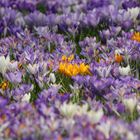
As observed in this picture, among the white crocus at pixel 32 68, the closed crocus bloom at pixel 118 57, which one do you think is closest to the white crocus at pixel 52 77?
the white crocus at pixel 32 68

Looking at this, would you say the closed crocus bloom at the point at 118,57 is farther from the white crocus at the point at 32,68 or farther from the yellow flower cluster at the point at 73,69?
the white crocus at the point at 32,68

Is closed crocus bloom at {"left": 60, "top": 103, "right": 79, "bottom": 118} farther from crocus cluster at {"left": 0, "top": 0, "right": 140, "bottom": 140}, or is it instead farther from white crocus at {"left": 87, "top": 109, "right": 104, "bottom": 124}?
white crocus at {"left": 87, "top": 109, "right": 104, "bottom": 124}

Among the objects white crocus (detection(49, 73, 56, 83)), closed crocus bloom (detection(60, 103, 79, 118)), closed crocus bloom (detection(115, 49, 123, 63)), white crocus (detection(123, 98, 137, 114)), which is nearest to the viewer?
closed crocus bloom (detection(60, 103, 79, 118))

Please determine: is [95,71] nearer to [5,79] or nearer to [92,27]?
[5,79]

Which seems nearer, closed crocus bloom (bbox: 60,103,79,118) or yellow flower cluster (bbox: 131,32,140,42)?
closed crocus bloom (bbox: 60,103,79,118)

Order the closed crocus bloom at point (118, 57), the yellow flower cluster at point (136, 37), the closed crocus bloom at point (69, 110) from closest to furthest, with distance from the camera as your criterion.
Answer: the closed crocus bloom at point (69, 110), the closed crocus bloom at point (118, 57), the yellow flower cluster at point (136, 37)

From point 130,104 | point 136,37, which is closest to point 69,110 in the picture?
point 130,104

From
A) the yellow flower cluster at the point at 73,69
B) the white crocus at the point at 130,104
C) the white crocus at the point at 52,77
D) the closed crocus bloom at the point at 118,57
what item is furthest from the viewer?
the closed crocus bloom at the point at 118,57

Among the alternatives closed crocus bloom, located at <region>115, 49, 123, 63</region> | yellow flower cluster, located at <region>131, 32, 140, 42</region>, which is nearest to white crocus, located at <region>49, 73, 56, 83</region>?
closed crocus bloom, located at <region>115, 49, 123, 63</region>

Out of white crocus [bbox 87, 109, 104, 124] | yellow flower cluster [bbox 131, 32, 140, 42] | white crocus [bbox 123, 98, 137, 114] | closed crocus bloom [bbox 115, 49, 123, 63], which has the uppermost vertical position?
white crocus [bbox 87, 109, 104, 124]
